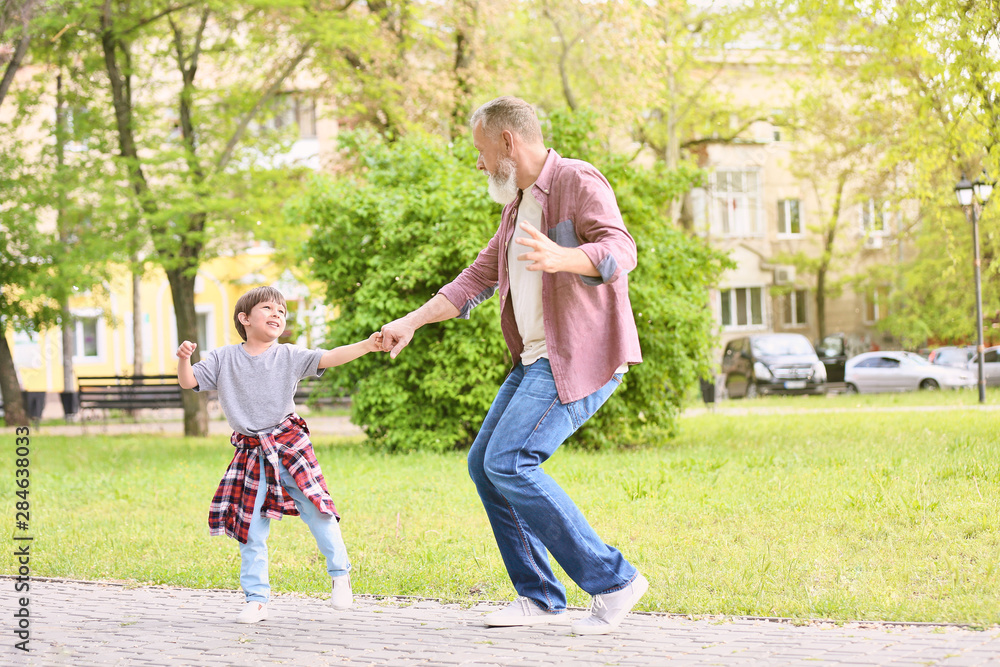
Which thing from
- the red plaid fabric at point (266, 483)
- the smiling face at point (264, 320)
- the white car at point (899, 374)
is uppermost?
the smiling face at point (264, 320)

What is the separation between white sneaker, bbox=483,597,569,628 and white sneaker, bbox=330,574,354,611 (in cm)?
68

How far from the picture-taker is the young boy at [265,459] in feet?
15.1

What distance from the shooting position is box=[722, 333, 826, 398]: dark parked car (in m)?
25.9

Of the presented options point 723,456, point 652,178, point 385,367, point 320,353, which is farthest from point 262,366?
point 652,178

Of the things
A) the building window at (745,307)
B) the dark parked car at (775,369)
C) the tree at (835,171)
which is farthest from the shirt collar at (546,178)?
the building window at (745,307)

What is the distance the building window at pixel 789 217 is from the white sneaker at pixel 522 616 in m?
39.1

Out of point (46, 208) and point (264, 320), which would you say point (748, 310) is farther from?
point (264, 320)

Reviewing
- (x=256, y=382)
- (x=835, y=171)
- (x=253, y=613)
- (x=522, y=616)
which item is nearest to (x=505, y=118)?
(x=256, y=382)

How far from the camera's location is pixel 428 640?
4.08m

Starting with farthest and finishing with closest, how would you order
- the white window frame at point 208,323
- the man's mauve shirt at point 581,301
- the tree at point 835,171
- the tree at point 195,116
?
1. the white window frame at point 208,323
2. the tree at point 835,171
3. the tree at point 195,116
4. the man's mauve shirt at point 581,301

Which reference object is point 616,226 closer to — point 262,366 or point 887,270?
point 262,366

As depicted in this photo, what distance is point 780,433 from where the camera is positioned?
12789mm

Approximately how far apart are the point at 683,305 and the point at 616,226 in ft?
27.3

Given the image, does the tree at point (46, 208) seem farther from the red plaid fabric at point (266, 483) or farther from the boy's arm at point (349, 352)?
the boy's arm at point (349, 352)
